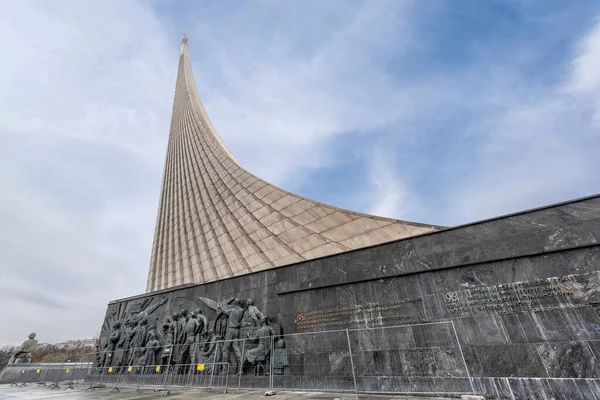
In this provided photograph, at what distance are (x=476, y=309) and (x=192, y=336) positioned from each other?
6704 mm

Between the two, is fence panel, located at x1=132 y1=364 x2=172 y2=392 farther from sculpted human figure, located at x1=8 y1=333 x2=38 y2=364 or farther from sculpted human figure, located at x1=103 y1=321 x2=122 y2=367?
sculpted human figure, located at x1=8 y1=333 x2=38 y2=364

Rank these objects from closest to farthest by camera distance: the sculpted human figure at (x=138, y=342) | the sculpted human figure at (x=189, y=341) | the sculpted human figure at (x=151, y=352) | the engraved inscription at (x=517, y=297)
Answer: the engraved inscription at (x=517, y=297)
the sculpted human figure at (x=189, y=341)
the sculpted human figure at (x=151, y=352)
the sculpted human figure at (x=138, y=342)

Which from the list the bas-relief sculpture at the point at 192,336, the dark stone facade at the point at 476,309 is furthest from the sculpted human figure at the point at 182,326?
the dark stone facade at the point at 476,309

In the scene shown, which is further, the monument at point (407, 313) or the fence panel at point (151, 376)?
the fence panel at point (151, 376)

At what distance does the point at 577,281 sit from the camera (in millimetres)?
4418

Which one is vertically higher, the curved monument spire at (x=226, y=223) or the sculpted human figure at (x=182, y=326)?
the curved monument spire at (x=226, y=223)

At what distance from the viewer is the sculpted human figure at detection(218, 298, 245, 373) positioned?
6.57m

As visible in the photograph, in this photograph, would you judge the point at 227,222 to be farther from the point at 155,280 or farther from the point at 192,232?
the point at 155,280

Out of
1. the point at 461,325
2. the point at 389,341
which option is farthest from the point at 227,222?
the point at 461,325

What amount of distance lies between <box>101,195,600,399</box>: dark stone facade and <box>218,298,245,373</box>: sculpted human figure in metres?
1.14

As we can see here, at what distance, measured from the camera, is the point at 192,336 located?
306 inches

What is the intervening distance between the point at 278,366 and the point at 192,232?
34.8 ft

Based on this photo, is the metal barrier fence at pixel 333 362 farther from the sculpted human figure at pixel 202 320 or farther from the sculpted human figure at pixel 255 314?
the sculpted human figure at pixel 255 314

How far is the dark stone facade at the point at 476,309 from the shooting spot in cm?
416
